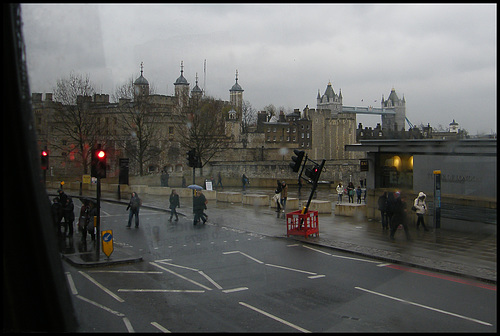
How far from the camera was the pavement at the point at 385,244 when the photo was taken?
11375mm

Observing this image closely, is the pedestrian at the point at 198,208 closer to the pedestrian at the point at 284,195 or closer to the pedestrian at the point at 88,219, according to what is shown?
the pedestrian at the point at 88,219

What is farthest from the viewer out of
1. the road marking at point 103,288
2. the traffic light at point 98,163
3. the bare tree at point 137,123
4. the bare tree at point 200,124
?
the bare tree at point 200,124

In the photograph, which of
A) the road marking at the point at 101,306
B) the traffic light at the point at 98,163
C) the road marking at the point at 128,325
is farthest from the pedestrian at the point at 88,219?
the road marking at the point at 128,325

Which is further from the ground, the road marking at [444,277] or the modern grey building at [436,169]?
the modern grey building at [436,169]

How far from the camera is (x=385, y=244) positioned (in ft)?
46.7

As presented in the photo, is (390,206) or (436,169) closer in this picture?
(390,206)

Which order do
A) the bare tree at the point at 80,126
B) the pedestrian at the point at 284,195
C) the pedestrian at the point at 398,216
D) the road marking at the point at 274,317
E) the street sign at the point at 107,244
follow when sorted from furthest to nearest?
1. the pedestrian at the point at 284,195
2. the pedestrian at the point at 398,216
3. the bare tree at the point at 80,126
4. the street sign at the point at 107,244
5. the road marking at the point at 274,317

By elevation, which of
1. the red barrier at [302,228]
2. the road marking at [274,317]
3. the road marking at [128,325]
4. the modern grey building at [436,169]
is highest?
the modern grey building at [436,169]

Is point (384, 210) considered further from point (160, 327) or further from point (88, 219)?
point (160, 327)

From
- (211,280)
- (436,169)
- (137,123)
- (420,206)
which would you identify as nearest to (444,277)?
(211,280)

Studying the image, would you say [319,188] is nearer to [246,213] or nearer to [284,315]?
[246,213]

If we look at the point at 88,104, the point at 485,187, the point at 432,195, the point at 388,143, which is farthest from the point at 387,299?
the point at 88,104

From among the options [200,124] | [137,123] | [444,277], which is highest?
[200,124]

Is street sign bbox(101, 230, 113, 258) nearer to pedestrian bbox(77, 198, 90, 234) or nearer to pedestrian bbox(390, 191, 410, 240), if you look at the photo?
pedestrian bbox(77, 198, 90, 234)
